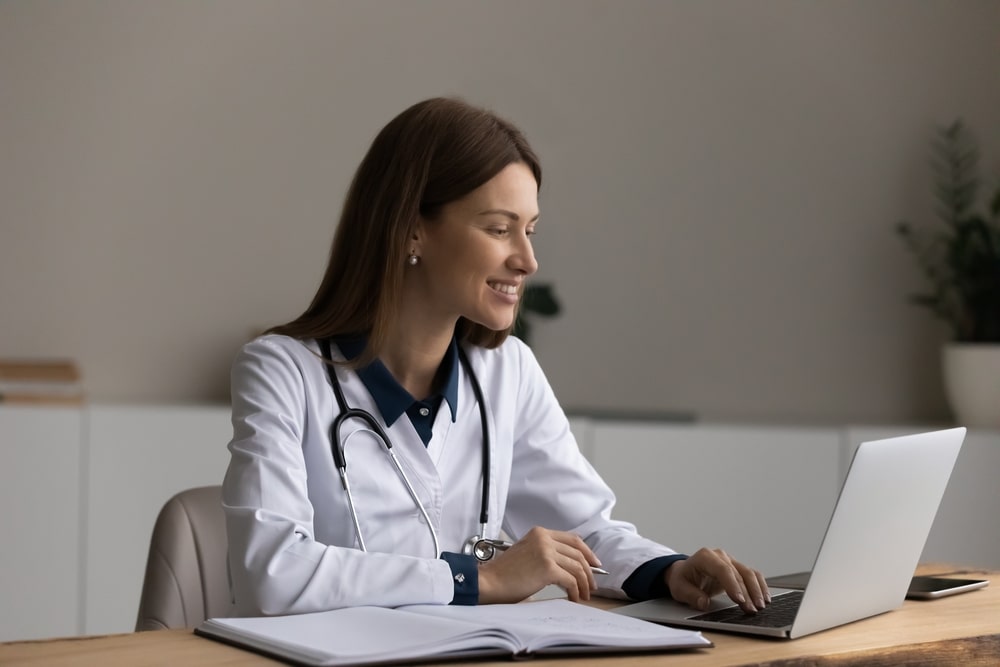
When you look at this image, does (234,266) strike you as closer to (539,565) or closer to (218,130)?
(218,130)

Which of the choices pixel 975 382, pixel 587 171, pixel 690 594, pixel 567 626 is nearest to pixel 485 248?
pixel 690 594

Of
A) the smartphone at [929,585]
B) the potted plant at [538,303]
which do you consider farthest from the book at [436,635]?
the potted plant at [538,303]

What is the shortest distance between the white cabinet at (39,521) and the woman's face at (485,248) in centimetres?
155

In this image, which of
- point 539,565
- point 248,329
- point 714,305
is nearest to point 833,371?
point 714,305

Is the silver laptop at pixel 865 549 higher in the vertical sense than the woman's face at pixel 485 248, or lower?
lower

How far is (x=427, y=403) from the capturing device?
1.95m

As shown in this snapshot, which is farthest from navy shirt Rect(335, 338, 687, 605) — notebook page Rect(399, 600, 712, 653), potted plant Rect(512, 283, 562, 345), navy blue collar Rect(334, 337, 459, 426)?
potted plant Rect(512, 283, 562, 345)

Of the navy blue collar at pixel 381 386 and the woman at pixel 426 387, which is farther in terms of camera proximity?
the navy blue collar at pixel 381 386

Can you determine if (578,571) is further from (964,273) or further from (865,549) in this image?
(964,273)

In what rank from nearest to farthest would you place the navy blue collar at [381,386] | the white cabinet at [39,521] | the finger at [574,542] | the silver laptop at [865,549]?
1. the silver laptop at [865,549]
2. the finger at [574,542]
3. the navy blue collar at [381,386]
4. the white cabinet at [39,521]

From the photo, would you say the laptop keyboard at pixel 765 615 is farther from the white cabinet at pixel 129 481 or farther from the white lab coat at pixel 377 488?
the white cabinet at pixel 129 481

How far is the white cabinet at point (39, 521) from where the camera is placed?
305 cm

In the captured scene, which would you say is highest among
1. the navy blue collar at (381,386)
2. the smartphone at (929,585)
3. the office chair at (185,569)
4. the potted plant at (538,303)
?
the navy blue collar at (381,386)

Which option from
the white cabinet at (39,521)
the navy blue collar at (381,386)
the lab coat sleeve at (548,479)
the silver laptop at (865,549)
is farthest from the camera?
the white cabinet at (39,521)
